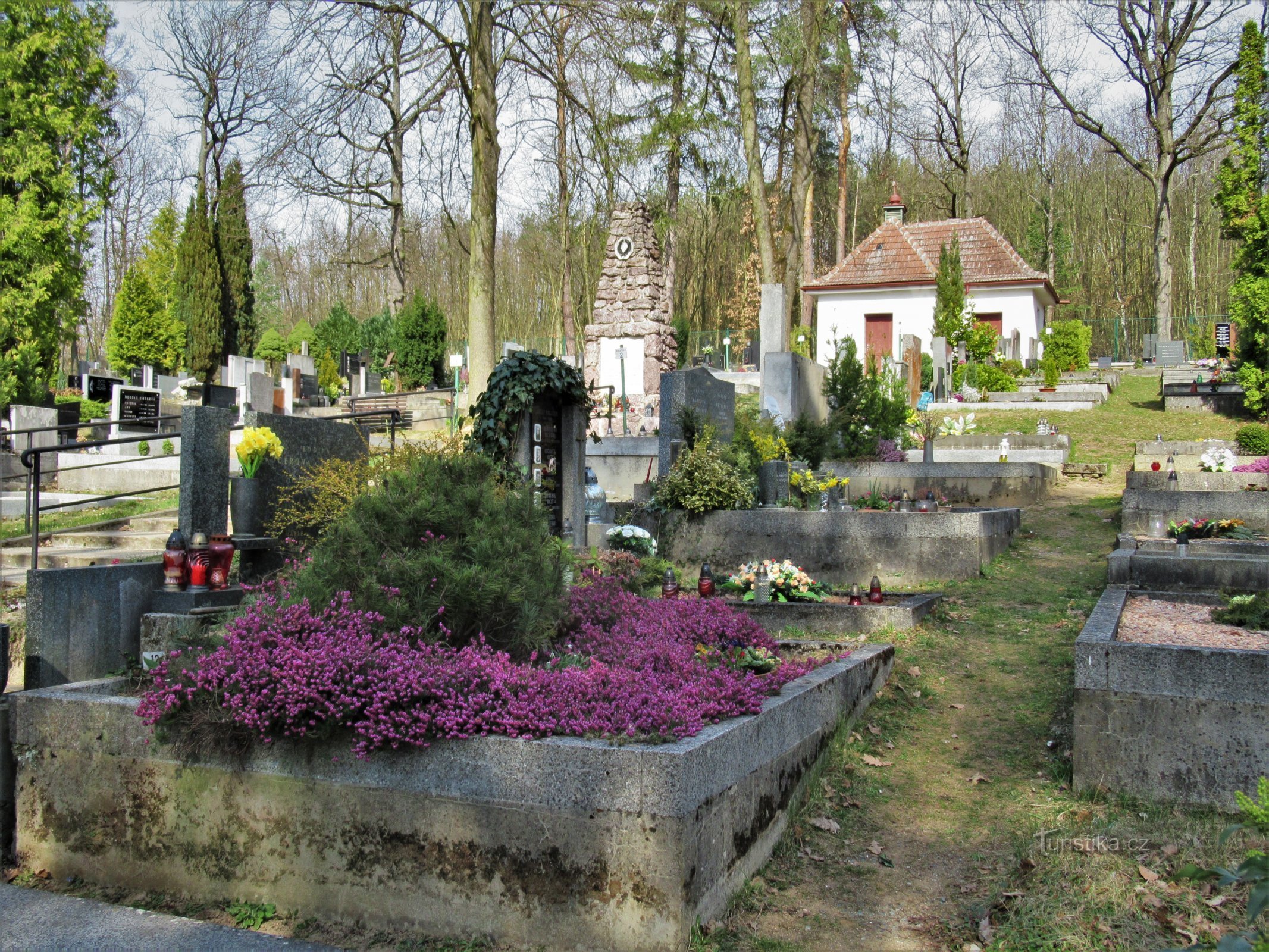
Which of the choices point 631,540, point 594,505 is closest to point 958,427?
point 594,505

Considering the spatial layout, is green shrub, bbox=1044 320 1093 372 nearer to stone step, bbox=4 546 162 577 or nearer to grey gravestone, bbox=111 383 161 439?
grey gravestone, bbox=111 383 161 439

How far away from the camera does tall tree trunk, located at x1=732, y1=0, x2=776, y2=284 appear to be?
21.7 meters

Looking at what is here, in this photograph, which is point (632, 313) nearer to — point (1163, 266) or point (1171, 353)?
point (1171, 353)

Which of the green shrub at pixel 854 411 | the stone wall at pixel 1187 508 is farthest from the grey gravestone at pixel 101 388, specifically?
the stone wall at pixel 1187 508

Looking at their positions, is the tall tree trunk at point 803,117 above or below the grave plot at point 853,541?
above

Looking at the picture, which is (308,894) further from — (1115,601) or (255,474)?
(1115,601)

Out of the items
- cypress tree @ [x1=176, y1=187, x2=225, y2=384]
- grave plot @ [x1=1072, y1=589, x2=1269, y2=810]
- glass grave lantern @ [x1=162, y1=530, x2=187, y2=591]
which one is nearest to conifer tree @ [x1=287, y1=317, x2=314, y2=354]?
cypress tree @ [x1=176, y1=187, x2=225, y2=384]

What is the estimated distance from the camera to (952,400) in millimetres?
23891

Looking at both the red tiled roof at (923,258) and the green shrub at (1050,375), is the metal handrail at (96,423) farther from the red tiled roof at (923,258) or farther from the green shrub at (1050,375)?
the red tiled roof at (923,258)

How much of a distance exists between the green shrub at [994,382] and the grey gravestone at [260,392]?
16471 mm

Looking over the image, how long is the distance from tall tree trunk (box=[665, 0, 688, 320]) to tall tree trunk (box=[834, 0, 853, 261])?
4.26 metres

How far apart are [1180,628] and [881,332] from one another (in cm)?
2998

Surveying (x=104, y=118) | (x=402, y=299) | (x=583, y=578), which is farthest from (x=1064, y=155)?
(x=583, y=578)

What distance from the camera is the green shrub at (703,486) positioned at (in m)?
10.8
